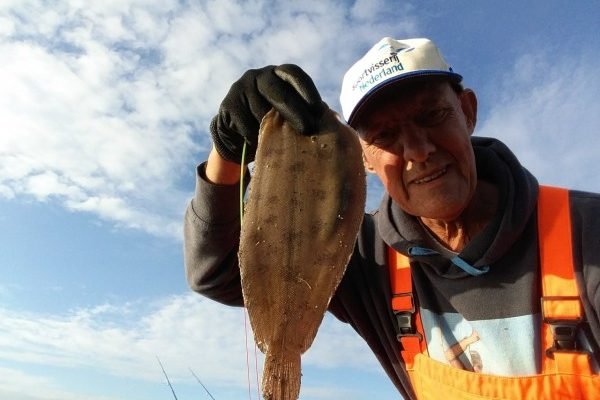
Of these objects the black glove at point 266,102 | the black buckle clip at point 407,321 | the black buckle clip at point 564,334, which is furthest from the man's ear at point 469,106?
the black glove at point 266,102

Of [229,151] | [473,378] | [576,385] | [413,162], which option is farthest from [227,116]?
[576,385]

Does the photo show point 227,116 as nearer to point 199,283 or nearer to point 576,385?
point 199,283

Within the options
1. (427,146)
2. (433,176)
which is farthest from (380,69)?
(433,176)

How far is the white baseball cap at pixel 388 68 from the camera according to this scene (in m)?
4.04

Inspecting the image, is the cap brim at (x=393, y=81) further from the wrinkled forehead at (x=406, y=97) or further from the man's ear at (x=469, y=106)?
the man's ear at (x=469, y=106)

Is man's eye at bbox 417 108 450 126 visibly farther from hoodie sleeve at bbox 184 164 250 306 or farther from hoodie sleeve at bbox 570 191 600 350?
hoodie sleeve at bbox 184 164 250 306

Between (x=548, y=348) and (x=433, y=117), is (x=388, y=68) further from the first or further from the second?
(x=548, y=348)

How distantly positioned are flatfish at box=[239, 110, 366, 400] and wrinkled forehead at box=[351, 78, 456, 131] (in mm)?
1068

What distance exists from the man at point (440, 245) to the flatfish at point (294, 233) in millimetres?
491

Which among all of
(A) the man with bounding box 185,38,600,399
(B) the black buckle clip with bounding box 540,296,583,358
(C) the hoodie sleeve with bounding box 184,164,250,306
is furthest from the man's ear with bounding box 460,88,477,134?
(C) the hoodie sleeve with bounding box 184,164,250,306

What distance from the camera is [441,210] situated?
409 cm

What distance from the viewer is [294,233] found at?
279 cm

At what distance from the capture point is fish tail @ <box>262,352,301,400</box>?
2.49 meters

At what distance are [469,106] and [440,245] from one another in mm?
1217
